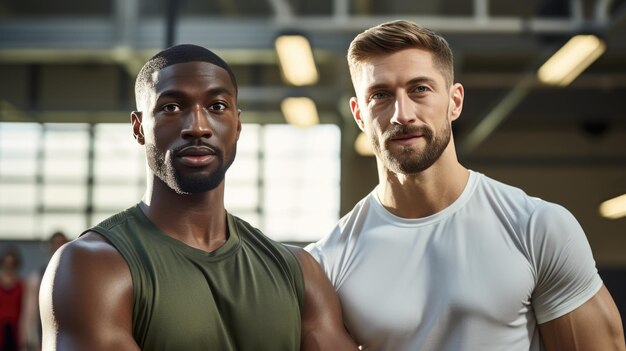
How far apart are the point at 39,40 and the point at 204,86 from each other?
27.1 feet

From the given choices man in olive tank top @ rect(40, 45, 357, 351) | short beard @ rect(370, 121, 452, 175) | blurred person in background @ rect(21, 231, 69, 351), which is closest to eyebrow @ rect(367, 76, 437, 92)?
short beard @ rect(370, 121, 452, 175)

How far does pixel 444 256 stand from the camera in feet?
9.51

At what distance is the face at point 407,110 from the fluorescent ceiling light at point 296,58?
4391mm

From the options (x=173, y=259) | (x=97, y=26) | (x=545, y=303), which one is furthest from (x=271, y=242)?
(x=97, y=26)

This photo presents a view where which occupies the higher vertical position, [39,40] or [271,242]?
[39,40]

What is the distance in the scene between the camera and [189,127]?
2475 millimetres

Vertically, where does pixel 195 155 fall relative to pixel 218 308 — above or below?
above

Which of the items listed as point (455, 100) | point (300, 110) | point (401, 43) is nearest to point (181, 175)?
point (401, 43)

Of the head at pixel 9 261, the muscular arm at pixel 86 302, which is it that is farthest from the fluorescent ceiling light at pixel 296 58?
the muscular arm at pixel 86 302

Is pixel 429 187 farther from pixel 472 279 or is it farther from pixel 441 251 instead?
pixel 472 279

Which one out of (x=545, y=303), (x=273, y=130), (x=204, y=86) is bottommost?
(x=545, y=303)

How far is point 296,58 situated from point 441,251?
4.96m

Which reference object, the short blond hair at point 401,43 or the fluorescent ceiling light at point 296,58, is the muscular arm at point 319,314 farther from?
the fluorescent ceiling light at point 296,58

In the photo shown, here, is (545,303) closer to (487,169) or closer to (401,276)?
(401,276)
